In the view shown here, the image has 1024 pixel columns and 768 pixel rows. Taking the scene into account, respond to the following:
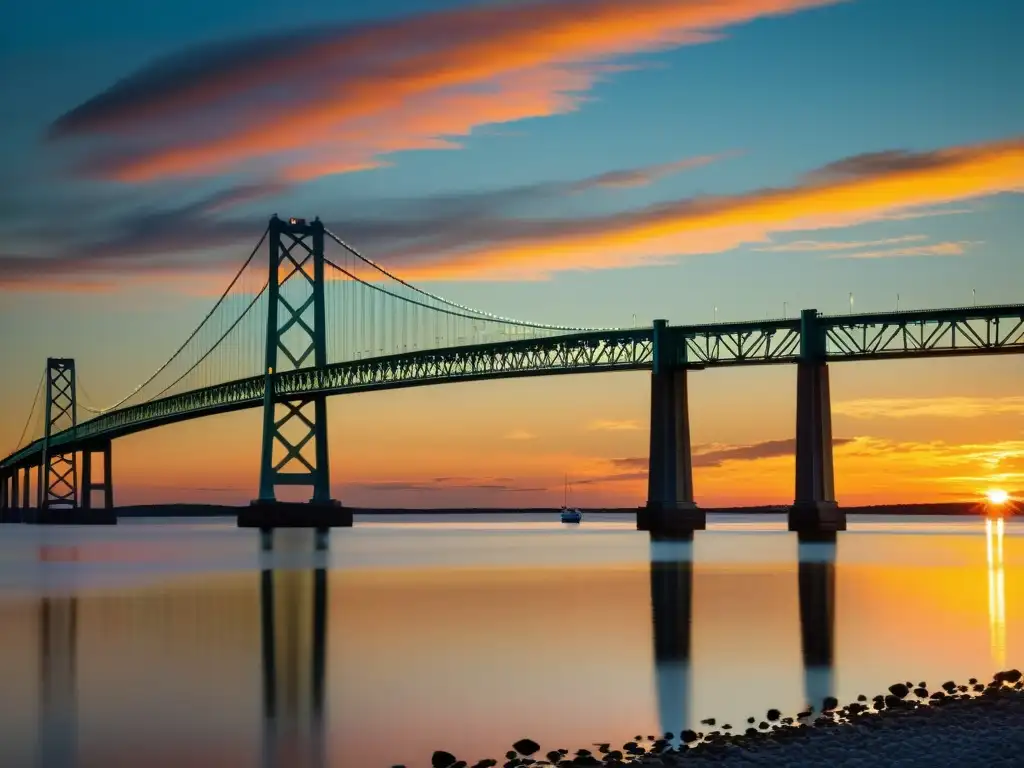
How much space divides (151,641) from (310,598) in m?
11.3

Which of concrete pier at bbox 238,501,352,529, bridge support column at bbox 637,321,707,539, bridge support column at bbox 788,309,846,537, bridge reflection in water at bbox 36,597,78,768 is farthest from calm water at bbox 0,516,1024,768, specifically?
concrete pier at bbox 238,501,352,529

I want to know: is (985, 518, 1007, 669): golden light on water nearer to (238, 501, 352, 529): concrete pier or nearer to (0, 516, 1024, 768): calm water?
(0, 516, 1024, 768): calm water

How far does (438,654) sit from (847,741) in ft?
36.9

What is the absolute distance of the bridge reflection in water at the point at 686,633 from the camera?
1953cm

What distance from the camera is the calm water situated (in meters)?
17.4

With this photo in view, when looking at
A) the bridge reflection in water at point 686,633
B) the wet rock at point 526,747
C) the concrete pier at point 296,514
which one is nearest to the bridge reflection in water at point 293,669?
the wet rock at point 526,747

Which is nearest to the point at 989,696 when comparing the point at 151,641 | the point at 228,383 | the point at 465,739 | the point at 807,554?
the point at 465,739

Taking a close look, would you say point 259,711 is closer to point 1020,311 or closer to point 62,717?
point 62,717

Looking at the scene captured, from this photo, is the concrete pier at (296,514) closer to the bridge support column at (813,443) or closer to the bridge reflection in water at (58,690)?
the bridge support column at (813,443)

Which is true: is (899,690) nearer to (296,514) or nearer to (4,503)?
(296,514)

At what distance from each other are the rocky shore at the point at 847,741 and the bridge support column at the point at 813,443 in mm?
60678

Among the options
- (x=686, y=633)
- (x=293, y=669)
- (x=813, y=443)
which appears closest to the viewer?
(x=293, y=669)

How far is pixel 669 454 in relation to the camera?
82.5m

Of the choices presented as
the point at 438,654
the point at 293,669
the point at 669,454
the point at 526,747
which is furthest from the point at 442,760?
the point at 669,454
